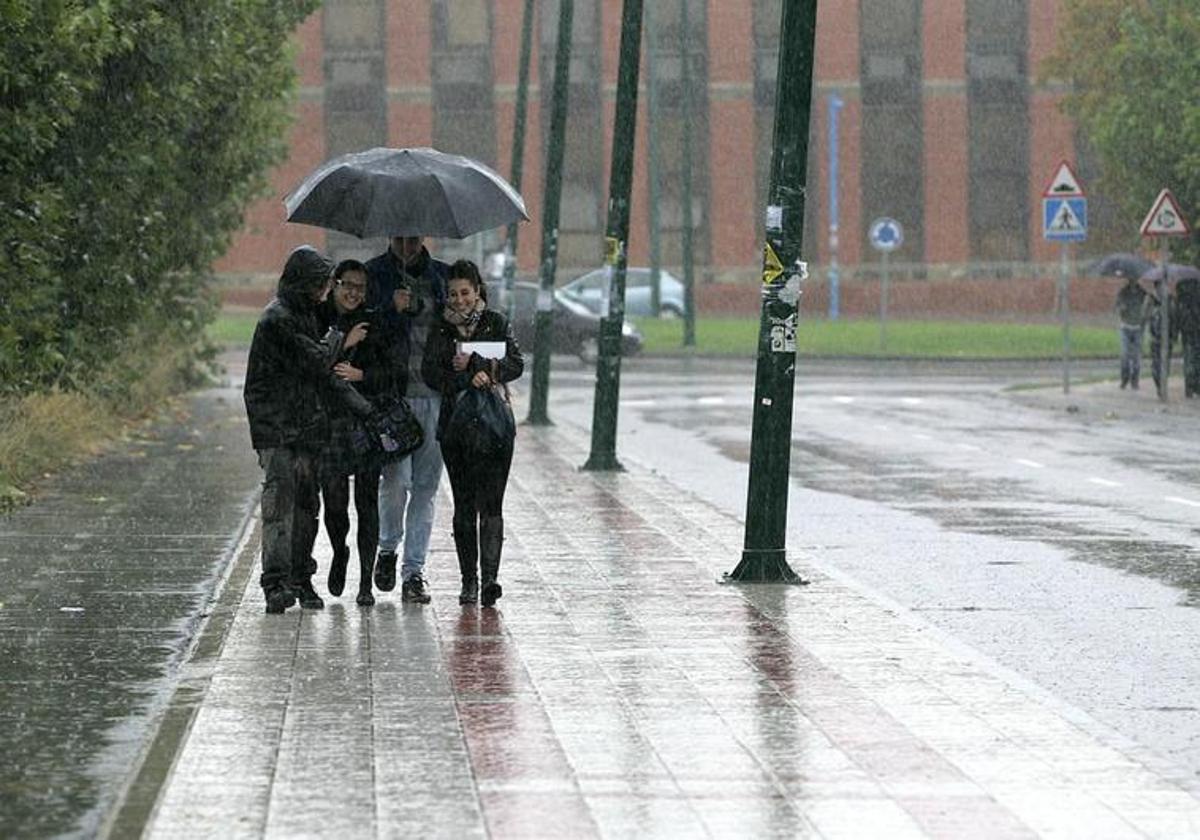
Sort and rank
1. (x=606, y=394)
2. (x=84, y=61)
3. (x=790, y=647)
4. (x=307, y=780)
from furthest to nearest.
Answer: (x=606, y=394)
(x=84, y=61)
(x=790, y=647)
(x=307, y=780)

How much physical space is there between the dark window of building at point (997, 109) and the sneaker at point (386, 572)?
→ 203 ft

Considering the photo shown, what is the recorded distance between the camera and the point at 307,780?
27.3 feet

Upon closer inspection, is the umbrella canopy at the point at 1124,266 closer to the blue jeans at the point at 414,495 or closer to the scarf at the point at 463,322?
the blue jeans at the point at 414,495

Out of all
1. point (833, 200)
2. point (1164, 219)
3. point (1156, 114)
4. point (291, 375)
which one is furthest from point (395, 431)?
point (833, 200)

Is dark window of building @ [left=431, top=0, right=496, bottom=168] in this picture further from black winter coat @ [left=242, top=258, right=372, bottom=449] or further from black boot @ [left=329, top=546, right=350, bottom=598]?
black winter coat @ [left=242, top=258, right=372, bottom=449]

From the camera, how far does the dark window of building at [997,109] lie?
73.4m

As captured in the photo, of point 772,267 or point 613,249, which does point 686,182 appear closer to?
point 613,249

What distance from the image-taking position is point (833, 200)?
7206cm

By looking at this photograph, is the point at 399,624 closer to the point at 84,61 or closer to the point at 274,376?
the point at 274,376

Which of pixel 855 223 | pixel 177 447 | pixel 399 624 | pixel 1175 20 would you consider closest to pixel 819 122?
pixel 855 223

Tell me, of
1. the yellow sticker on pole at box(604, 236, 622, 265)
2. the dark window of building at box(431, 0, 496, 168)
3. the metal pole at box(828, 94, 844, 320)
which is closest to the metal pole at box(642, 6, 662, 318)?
the metal pole at box(828, 94, 844, 320)

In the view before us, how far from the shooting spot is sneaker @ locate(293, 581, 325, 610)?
42.0 feet

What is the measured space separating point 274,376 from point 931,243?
62.6 metres

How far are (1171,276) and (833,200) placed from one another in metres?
35.5
